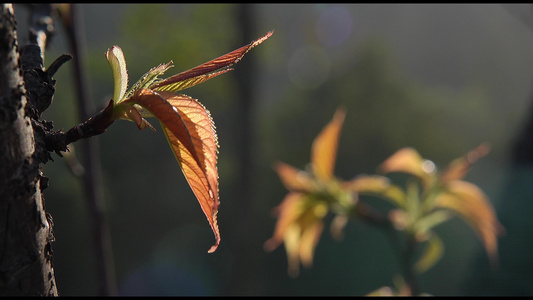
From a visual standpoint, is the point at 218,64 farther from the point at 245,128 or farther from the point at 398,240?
the point at 245,128

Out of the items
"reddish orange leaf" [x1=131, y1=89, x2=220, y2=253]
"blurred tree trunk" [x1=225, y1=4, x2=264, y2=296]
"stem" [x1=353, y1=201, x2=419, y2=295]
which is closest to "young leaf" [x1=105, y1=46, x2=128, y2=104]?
"reddish orange leaf" [x1=131, y1=89, x2=220, y2=253]

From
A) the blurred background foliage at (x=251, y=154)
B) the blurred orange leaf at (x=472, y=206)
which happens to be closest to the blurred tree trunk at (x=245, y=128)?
the blurred background foliage at (x=251, y=154)

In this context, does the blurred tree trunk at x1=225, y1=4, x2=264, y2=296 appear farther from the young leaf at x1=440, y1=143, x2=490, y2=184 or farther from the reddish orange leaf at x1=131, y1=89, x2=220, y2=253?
the reddish orange leaf at x1=131, y1=89, x2=220, y2=253

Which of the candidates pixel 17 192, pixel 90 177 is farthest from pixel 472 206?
pixel 17 192

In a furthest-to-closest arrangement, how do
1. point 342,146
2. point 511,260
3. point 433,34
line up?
point 433,34 < point 342,146 < point 511,260

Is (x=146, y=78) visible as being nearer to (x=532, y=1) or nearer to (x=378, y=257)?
(x=532, y=1)

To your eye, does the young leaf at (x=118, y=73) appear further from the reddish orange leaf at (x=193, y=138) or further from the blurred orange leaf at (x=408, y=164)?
the blurred orange leaf at (x=408, y=164)

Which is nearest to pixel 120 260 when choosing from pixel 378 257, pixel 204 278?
pixel 204 278
